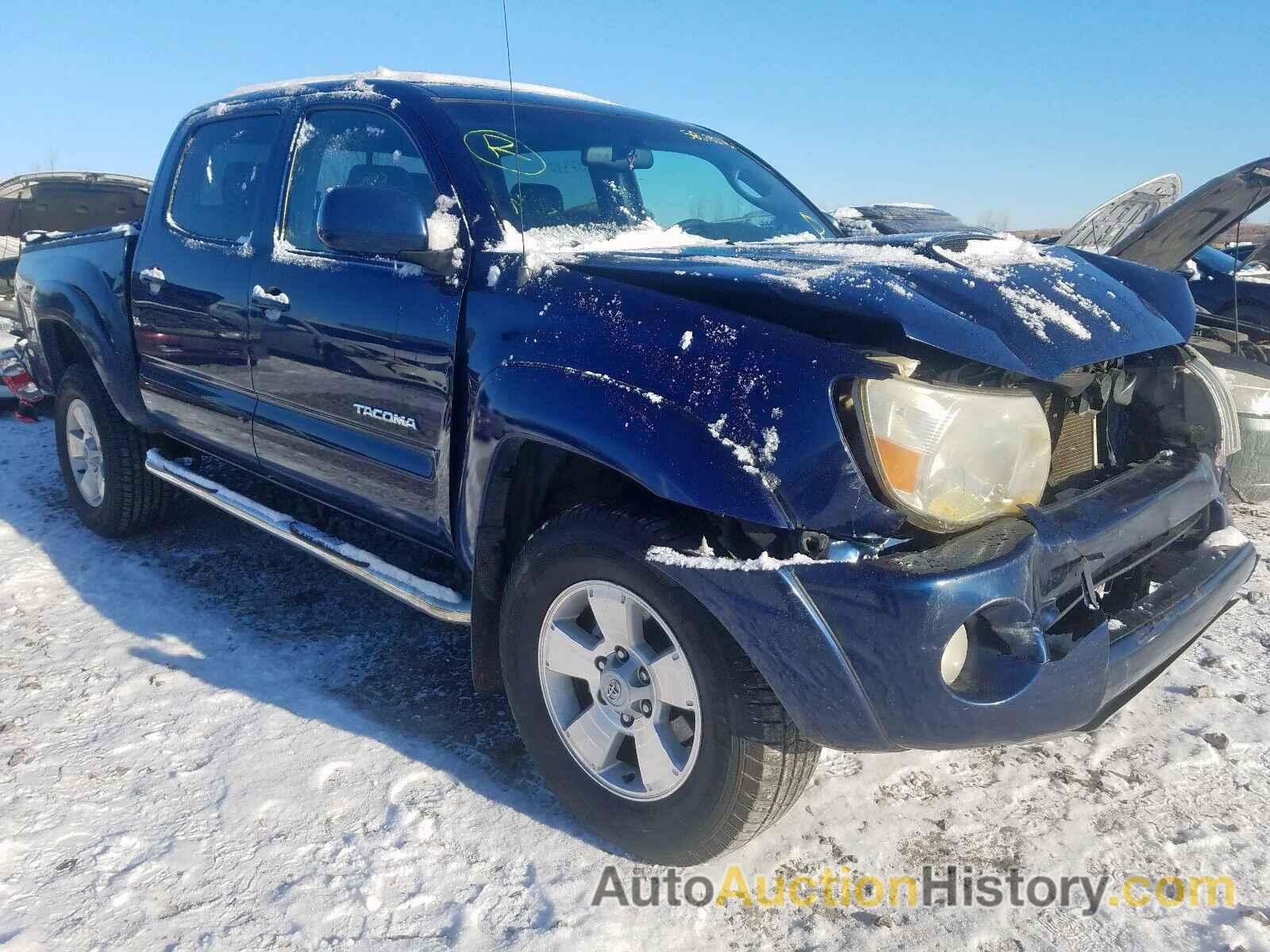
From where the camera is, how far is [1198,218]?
390cm

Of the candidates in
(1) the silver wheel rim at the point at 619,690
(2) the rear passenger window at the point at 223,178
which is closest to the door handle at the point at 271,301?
(2) the rear passenger window at the point at 223,178

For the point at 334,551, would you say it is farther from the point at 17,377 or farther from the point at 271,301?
the point at 17,377

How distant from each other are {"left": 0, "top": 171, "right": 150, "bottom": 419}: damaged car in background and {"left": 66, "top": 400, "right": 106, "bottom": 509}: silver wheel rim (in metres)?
3.25

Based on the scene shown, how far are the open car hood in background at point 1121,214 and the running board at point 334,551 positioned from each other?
4010 mm

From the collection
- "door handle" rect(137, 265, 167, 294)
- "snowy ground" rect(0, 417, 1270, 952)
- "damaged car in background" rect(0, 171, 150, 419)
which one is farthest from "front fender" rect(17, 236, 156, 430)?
"damaged car in background" rect(0, 171, 150, 419)

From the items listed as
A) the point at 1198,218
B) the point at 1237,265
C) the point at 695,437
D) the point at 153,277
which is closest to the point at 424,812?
the point at 695,437

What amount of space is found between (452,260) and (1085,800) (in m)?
2.19

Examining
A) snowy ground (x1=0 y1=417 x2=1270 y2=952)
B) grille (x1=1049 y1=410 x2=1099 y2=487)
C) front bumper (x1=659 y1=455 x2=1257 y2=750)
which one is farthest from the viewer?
grille (x1=1049 y1=410 x2=1099 y2=487)

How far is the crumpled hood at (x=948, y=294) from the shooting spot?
1823 mm

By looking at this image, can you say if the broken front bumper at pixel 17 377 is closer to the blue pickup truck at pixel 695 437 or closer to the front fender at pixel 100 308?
the front fender at pixel 100 308

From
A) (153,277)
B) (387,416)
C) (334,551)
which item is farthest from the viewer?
(153,277)

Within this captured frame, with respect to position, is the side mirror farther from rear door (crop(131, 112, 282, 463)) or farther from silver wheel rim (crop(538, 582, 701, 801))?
silver wheel rim (crop(538, 582, 701, 801))

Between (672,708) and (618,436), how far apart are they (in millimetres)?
657

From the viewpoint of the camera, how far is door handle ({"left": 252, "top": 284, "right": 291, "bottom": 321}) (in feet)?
9.67
